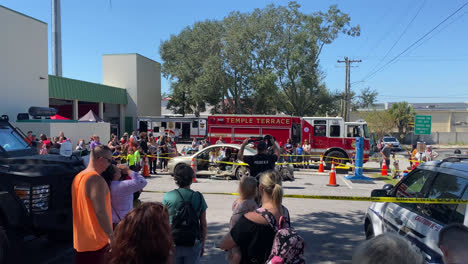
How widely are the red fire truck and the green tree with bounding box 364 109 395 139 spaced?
Result: 31163mm

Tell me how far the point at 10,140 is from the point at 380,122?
4724 cm

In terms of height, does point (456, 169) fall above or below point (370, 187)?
above

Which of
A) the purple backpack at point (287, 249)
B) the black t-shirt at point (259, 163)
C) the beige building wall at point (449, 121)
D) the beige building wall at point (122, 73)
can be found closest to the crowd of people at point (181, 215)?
the purple backpack at point (287, 249)

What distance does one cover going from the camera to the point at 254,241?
9.36 ft

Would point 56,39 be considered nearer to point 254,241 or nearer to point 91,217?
point 91,217

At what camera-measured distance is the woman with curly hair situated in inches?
76.6

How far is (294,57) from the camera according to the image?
34062 mm

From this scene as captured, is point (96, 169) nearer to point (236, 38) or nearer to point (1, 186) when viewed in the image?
point (1, 186)

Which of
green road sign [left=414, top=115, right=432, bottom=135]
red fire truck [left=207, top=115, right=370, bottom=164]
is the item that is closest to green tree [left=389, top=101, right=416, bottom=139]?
green road sign [left=414, top=115, right=432, bottom=135]

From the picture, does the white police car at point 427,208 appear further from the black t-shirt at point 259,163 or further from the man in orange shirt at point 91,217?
the man in orange shirt at point 91,217

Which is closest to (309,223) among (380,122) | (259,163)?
(259,163)

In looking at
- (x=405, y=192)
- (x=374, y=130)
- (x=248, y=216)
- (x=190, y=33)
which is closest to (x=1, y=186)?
(x=248, y=216)

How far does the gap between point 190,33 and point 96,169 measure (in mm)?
40694

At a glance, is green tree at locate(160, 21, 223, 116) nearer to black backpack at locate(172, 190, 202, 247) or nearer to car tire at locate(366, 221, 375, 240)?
car tire at locate(366, 221, 375, 240)
